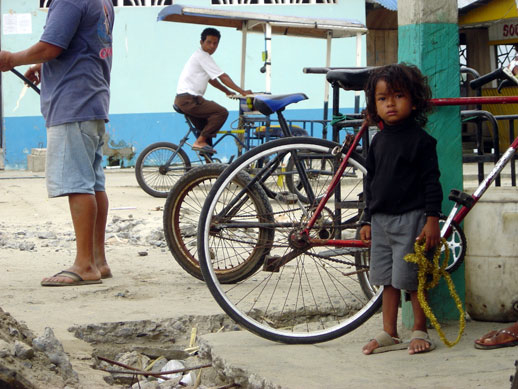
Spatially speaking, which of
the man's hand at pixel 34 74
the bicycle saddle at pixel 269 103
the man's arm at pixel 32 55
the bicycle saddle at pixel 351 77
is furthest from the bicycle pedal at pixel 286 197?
the man's hand at pixel 34 74

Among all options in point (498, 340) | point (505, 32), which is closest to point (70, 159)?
point (498, 340)

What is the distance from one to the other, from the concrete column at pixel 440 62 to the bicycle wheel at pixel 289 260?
37 cm

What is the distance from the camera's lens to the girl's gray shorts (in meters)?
3.29

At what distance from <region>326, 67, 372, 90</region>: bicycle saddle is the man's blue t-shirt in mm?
1787

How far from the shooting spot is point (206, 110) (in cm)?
1050

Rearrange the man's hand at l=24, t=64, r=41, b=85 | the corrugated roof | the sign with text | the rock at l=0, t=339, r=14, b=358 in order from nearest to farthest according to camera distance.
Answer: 1. the rock at l=0, t=339, r=14, b=358
2. the man's hand at l=24, t=64, r=41, b=85
3. the corrugated roof
4. the sign with text

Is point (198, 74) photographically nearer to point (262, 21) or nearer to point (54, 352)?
point (262, 21)

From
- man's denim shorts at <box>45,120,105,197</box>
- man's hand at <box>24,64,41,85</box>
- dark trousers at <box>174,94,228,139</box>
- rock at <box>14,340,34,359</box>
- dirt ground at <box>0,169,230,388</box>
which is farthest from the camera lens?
dark trousers at <box>174,94,228,139</box>

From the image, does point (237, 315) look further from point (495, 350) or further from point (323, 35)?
point (323, 35)

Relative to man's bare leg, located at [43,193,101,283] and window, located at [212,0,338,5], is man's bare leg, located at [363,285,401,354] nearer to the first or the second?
man's bare leg, located at [43,193,101,283]

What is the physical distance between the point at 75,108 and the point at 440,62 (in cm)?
233

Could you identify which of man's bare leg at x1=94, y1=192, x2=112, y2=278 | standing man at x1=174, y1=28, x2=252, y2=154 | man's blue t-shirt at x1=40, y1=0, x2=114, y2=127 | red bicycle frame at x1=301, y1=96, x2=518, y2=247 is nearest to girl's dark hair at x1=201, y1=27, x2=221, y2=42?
standing man at x1=174, y1=28, x2=252, y2=154

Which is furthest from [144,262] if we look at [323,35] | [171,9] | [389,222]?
[323,35]

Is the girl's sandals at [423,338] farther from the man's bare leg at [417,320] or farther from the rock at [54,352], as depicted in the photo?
the rock at [54,352]
